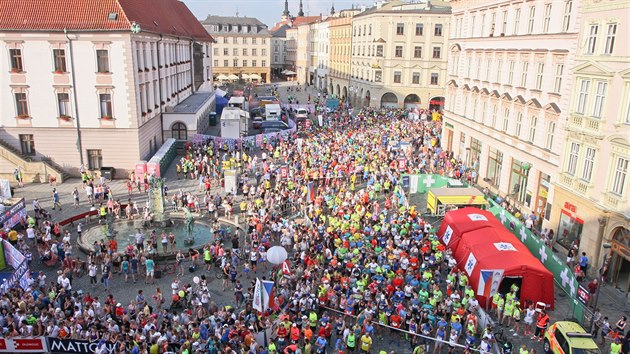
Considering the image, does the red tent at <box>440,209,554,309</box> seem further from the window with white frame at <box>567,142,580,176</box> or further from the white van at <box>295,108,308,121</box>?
the white van at <box>295,108,308,121</box>

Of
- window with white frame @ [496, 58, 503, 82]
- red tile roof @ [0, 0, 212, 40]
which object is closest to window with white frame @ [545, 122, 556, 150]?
window with white frame @ [496, 58, 503, 82]

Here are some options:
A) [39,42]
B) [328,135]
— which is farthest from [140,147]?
[328,135]

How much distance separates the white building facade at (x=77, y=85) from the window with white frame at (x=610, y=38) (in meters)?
27.9

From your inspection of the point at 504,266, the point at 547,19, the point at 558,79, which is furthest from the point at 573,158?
the point at 504,266

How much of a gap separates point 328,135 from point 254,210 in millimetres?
23465

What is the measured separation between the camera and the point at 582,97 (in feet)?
85.0

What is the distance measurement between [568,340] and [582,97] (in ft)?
46.1

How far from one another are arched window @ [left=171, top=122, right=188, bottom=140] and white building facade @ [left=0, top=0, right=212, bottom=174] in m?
7.73

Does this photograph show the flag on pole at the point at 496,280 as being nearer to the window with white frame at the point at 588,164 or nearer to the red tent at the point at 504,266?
the red tent at the point at 504,266

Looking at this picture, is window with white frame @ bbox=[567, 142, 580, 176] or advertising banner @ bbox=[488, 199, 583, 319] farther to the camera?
window with white frame @ bbox=[567, 142, 580, 176]

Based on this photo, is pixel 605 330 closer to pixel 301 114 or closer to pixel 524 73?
pixel 524 73

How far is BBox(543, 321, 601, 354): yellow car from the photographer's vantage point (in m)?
16.5

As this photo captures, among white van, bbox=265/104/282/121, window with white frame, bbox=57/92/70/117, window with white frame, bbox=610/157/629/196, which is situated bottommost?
white van, bbox=265/104/282/121

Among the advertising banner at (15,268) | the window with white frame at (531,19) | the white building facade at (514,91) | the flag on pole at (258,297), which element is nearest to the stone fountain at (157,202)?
the advertising banner at (15,268)
